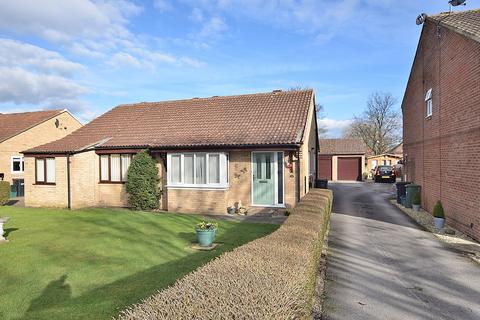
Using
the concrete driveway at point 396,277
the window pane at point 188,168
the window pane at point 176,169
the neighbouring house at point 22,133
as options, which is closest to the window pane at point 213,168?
the window pane at point 188,168

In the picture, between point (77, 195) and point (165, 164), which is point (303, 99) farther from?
point (77, 195)

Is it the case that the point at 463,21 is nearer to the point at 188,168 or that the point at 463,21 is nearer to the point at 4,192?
the point at 188,168

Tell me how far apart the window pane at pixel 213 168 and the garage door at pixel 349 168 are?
87.4ft

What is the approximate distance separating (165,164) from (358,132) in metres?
52.7

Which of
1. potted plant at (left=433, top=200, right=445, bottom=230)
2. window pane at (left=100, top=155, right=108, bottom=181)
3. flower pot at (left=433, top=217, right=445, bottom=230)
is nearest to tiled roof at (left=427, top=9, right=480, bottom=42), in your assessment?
potted plant at (left=433, top=200, right=445, bottom=230)

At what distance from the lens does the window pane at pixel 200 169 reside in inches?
585

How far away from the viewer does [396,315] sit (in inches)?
215

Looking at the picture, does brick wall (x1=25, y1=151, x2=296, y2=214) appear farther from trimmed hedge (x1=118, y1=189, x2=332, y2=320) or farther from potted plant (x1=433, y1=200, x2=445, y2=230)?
trimmed hedge (x1=118, y1=189, x2=332, y2=320)

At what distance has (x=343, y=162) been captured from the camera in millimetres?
38438

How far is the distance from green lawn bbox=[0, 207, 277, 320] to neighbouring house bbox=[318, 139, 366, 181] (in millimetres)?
27934

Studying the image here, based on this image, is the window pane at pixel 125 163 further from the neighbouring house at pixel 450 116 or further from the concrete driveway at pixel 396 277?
the neighbouring house at pixel 450 116

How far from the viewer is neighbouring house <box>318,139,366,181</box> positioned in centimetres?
3800

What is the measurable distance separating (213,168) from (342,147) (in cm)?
2759

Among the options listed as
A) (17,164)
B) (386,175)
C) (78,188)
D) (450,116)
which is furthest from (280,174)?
(17,164)
